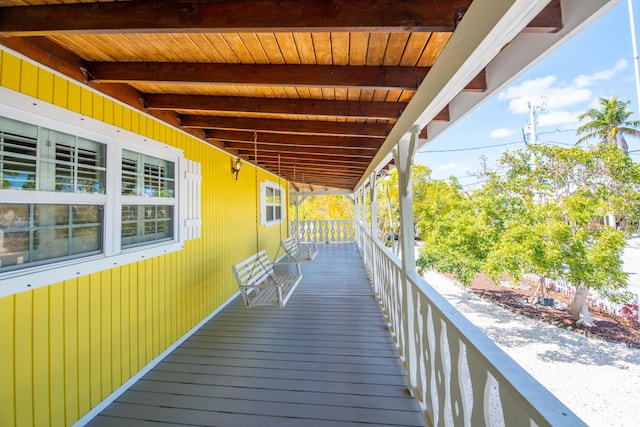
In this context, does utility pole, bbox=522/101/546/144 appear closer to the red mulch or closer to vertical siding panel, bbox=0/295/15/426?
the red mulch

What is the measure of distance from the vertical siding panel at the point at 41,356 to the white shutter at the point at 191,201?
56.7 inches

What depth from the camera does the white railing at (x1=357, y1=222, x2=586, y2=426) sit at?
79 cm

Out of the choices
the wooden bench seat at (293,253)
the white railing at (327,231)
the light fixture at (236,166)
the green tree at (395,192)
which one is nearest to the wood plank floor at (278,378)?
the wooden bench seat at (293,253)

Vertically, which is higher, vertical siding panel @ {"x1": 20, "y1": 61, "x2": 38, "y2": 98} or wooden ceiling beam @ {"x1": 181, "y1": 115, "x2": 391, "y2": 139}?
wooden ceiling beam @ {"x1": 181, "y1": 115, "x2": 391, "y2": 139}

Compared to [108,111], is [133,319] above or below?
below

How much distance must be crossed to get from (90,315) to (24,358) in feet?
1.42

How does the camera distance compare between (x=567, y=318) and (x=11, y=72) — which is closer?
(x=11, y=72)

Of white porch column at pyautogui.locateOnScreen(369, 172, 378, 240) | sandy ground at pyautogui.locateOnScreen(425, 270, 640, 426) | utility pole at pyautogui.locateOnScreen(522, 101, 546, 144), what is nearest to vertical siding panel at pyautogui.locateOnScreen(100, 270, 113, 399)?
white porch column at pyautogui.locateOnScreen(369, 172, 378, 240)

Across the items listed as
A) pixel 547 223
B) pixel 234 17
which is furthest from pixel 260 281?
pixel 547 223

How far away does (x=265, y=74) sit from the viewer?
1876mm

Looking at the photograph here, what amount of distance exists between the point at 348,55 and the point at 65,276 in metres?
2.32

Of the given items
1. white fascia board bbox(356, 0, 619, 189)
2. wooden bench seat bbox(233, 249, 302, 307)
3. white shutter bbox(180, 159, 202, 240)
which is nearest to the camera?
white fascia board bbox(356, 0, 619, 189)

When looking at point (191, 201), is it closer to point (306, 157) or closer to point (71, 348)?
point (71, 348)

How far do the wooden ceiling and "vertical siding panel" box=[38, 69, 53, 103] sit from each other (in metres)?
0.09
